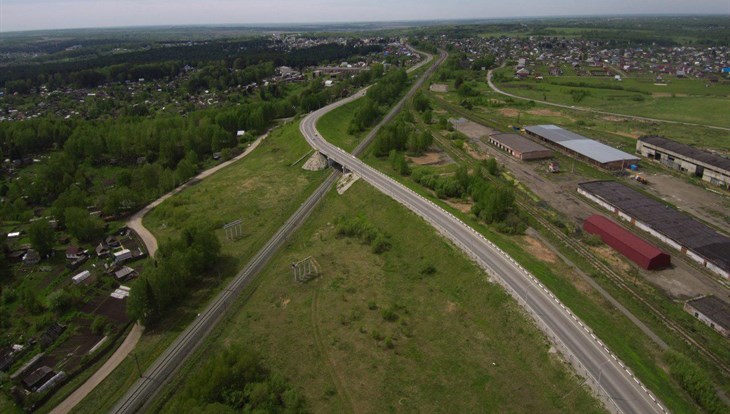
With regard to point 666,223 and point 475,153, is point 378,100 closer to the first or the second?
point 475,153

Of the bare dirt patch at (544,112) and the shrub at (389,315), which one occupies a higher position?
the bare dirt patch at (544,112)

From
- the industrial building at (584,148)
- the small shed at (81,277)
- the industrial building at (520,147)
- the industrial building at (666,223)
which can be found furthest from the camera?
the industrial building at (520,147)

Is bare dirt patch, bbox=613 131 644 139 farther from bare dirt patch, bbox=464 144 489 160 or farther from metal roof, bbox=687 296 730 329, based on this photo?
metal roof, bbox=687 296 730 329

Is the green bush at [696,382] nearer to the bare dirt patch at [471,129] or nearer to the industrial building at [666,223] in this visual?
the industrial building at [666,223]

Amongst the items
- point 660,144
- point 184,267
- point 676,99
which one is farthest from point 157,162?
point 676,99

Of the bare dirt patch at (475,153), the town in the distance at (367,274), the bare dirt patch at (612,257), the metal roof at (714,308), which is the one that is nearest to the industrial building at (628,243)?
the town in the distance at (367,274)

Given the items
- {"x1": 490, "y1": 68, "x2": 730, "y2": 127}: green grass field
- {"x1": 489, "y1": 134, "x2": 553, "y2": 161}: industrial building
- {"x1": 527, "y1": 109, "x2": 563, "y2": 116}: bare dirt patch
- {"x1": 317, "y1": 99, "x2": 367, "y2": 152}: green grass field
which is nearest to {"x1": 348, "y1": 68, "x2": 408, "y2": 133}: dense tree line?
{"x1": 317, "y1": 99, "x2": 367, "y2": 152}: green grass field

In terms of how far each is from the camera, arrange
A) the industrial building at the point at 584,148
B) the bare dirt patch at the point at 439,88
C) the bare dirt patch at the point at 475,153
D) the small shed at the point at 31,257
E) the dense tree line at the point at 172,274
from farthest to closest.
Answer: the bare dirt patch at the point at 439,88 → the bare dirt patch at the point at 475,153 → the industrial building at the point at 584,148 → the small shed at the point at 31,257 → the dense tree line at the point at 172,274
